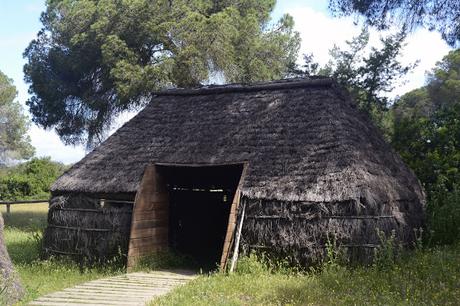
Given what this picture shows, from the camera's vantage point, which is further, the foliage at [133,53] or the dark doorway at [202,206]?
the foliage at [133,53]

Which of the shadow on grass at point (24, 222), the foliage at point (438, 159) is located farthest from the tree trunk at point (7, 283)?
the shadow on grass at point (24, 222)

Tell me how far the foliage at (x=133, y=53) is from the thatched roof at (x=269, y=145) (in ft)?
21.2

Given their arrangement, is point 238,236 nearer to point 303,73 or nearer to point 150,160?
point 150,160

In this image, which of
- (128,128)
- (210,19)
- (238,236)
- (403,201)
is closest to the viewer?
(238,236)

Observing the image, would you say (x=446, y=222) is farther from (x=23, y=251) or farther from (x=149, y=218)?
(x=23, y=251)

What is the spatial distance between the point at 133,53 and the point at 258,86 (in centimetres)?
918

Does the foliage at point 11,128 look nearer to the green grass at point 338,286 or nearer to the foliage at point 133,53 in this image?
the foliage at point 133,53

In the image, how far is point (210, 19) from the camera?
21438 millimetres

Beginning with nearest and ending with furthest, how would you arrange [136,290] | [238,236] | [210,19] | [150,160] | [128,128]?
[136,290]
[238,236]
[150,160]
[128,128]
[210,19]

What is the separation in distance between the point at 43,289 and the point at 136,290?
1842 mm

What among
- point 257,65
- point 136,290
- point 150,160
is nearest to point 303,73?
point 257,65

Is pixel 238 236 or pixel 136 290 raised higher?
pixel 238 236

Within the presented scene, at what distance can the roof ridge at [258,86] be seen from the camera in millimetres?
13176

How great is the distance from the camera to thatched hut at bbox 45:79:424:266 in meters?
10.5
